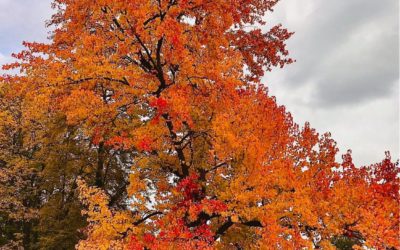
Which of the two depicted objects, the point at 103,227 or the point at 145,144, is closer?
the point at 103,227

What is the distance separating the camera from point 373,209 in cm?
1755


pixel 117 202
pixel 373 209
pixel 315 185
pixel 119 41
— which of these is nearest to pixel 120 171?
pixel 117 202

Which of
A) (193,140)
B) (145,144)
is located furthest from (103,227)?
(193,140)

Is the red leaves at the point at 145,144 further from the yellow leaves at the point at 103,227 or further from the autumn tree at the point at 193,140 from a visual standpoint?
the yellow leaves at the point at 103,227

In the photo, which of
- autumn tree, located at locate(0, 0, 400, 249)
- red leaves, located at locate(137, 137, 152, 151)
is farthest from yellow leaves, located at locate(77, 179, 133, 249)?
red leaves, located at locate(137, 137, 152, 151)

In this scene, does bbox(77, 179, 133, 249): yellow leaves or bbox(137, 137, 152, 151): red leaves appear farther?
bbox(137, 137, 152, 151): red leaves

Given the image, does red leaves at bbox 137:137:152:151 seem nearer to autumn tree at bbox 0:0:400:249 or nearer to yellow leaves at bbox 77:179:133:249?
autumn tree at bbox 0:0:400:249

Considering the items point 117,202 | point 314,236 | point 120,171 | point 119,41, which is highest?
point 119,41

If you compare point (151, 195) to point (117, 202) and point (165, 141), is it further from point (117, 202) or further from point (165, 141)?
point (165, 141)

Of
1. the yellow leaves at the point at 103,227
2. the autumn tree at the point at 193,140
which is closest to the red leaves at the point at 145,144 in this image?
the autumn tree at the point at 193,140

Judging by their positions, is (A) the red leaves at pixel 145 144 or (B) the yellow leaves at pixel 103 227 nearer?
(B) the yellow leaves at pixel 103 227

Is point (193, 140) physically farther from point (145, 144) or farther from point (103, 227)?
point (103, 227)

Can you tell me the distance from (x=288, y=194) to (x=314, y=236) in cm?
275

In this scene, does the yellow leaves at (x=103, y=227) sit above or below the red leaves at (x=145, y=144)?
below
